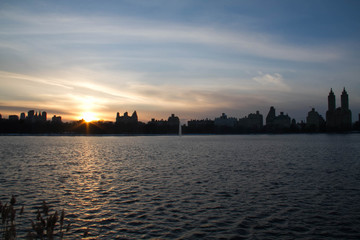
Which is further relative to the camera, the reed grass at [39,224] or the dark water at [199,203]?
the dark water at [199,203]

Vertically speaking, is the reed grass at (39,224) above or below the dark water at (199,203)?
above

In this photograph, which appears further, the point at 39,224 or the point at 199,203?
the point at 199,203

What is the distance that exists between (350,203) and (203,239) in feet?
47.6

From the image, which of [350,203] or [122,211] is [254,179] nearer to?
[350,203]

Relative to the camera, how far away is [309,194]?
26.6 metres

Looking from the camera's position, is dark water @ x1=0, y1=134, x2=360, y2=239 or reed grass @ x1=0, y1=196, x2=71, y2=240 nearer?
reed grass @ x1=0, y1=196, x2=71, y2=240

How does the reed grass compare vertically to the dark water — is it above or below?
above

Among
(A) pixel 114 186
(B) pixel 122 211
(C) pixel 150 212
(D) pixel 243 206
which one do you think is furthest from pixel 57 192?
(D) pixel 243 206

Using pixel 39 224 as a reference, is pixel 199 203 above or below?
below

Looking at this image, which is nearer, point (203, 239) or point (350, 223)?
point (203, 239)

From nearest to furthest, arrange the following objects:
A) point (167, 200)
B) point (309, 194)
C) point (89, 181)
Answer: point (167, 200), point (309, 194), point (89, 181)

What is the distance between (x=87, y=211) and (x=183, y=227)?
25.0 ft

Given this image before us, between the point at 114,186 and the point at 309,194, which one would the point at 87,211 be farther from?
the point at 309,194

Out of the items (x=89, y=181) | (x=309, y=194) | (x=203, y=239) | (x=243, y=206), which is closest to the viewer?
(x=203, y=239)
